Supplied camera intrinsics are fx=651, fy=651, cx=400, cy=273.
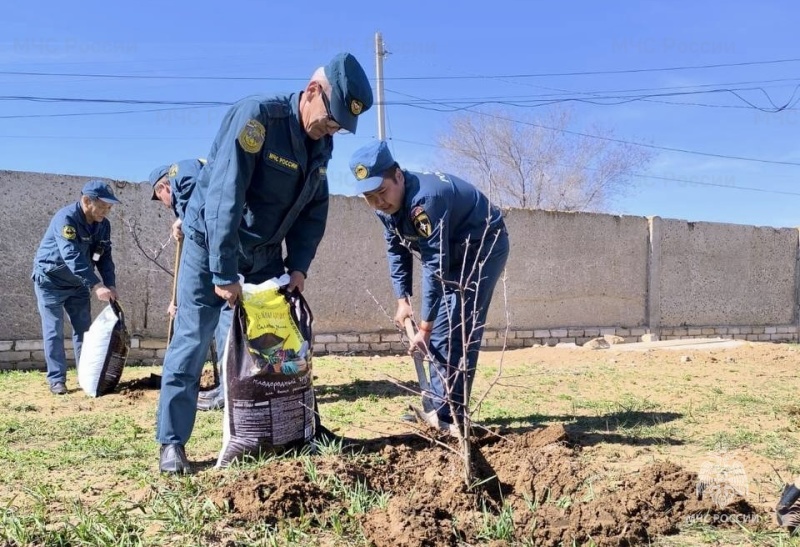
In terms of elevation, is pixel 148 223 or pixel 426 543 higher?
pixel 148 223

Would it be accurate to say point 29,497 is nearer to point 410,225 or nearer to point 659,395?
point 410,225

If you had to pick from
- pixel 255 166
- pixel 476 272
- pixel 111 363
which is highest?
pixel 255 166

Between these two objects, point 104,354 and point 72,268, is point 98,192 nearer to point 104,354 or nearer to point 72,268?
point 72,268

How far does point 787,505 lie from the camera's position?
2.11 m

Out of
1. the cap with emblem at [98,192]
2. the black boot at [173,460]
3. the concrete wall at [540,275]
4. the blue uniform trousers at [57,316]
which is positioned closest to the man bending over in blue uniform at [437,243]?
the black boot at [173,460]

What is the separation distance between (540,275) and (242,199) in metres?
6.95

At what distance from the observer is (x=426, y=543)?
6.42 feet

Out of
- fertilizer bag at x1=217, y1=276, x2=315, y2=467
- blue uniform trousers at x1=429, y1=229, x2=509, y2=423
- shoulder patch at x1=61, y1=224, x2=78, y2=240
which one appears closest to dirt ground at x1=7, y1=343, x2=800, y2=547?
fertilizer bag at x1=217, y1=276, x2=315, y2=467

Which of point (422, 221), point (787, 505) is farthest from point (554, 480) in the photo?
point (422, 221)

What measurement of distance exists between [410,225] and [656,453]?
1.70 m

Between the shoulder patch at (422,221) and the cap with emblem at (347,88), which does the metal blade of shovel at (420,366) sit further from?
the cap with emblem at (347,88)

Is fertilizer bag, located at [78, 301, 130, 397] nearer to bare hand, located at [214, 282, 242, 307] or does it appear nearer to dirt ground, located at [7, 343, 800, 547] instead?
dirt ground, located at [7, 343, 800, 547]

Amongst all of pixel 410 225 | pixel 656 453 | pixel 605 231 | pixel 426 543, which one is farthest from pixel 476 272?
pixel 605 231

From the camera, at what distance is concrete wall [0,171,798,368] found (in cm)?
647
